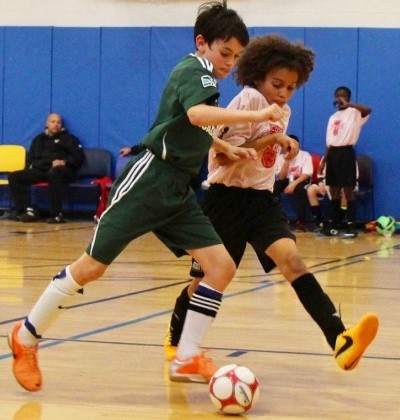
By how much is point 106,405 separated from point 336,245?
25.6 ft

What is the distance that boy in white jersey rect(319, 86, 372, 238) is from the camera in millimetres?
12570

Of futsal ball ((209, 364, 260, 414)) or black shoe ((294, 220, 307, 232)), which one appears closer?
futsal ball ((209, 364, 260, 414))

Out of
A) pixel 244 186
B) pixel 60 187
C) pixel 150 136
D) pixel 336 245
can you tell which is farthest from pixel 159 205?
pixel 60 187

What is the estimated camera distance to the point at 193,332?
12.8ft

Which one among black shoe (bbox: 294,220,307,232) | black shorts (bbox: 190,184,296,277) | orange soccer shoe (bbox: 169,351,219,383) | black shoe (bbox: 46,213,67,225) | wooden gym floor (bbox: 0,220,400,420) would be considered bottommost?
black shoe (bbox: 46,213,67,225)

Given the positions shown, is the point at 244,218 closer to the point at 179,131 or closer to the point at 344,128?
the point at 179,131

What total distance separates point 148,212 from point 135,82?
35.2 feet

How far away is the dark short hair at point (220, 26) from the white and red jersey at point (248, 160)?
0.51 meters

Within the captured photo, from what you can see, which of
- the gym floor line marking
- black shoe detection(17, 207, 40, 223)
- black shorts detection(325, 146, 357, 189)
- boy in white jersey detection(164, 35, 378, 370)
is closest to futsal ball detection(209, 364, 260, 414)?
boy in white jersey detection(164, 35, 378, 370)

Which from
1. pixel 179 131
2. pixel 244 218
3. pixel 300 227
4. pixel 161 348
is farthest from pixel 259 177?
pixel 300 227

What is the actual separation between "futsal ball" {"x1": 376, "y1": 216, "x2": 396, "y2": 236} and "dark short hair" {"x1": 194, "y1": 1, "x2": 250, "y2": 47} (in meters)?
9.22

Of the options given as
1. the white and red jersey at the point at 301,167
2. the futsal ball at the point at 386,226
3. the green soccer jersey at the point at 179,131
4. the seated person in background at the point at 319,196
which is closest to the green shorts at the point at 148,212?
the green soccer jersey at the point at 179,131

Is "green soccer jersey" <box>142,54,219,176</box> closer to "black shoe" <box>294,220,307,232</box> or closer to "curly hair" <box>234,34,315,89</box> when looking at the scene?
"curly hair" <box>234,34,315,89</box>

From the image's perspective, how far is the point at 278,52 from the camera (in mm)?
4328
